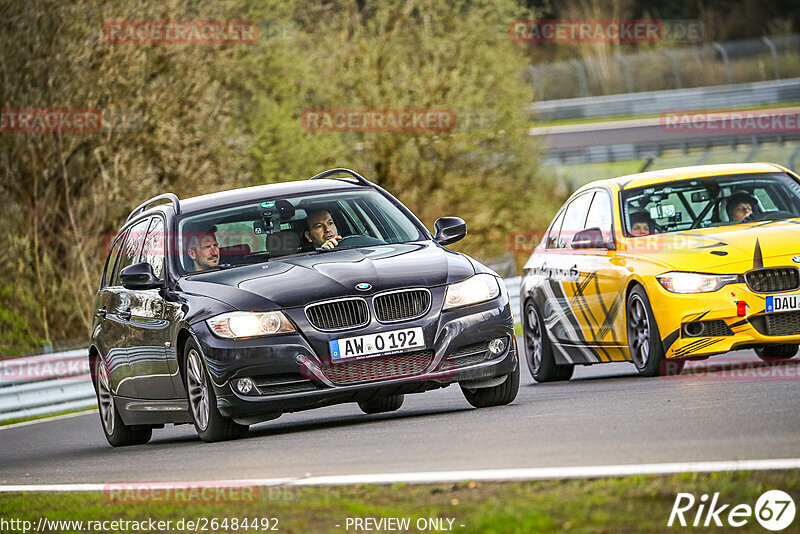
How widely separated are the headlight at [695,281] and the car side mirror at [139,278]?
12.2ft

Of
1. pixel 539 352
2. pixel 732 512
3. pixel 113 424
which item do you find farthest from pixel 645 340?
pixel 732 512

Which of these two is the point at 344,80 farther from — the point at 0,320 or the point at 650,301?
the point at 650,301

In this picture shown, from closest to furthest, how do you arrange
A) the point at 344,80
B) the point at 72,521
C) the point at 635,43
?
the point at 72,521, the point at 344,80, the point at 635,43

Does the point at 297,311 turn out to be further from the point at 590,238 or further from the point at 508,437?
the point at 590,238

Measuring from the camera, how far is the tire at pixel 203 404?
401 inches

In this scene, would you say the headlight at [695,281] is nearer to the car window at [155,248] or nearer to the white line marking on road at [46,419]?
the car window at [155,248]

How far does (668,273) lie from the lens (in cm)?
1160

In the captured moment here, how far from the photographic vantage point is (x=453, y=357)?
33.1ft

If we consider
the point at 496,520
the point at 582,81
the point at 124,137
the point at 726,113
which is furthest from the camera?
the point at 582,81

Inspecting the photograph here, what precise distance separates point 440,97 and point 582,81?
75.5 ft

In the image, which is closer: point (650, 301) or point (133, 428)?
point (650, 301)

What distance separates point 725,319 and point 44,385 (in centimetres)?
1060

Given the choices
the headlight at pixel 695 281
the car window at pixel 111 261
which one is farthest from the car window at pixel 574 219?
the car window at pixel 111 261

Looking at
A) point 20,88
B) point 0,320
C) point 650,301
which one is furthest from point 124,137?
point 650,301
